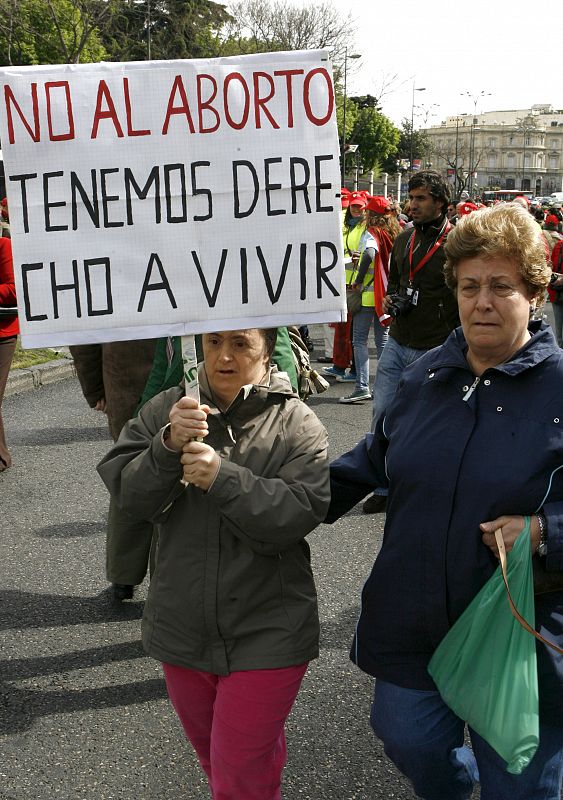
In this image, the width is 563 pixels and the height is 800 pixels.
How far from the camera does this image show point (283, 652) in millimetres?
2258

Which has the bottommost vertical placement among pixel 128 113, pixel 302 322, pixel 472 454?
pixel 472 454

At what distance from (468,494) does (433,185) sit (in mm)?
3579

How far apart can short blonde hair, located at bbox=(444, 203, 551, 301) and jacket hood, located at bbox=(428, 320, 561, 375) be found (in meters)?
0.10

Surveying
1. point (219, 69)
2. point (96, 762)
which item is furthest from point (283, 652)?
point (219, 69)

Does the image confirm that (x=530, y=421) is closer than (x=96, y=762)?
Yes

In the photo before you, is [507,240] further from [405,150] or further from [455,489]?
[405,150]

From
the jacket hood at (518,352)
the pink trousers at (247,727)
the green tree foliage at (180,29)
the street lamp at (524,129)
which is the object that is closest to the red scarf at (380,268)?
the jacket hood at (518,352)

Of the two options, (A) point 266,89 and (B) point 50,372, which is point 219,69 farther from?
(B) point 50,372

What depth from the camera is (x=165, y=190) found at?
85.1 inches

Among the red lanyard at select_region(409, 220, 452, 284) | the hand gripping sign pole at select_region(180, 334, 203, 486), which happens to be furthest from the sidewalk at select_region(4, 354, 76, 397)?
the hand gripping sign pole at select_region(180, 334, 203, 486)

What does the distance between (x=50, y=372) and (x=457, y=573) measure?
805 cm

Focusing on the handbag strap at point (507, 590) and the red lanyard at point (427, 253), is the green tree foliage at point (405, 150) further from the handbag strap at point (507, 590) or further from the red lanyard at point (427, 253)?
the handbag strap at point (507, 590)

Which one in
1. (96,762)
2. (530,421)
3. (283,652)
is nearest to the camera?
(530,421)

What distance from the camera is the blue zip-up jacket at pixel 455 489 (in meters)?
2.10
